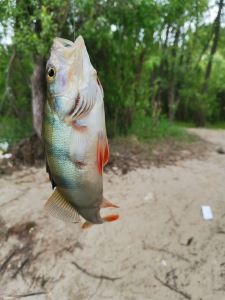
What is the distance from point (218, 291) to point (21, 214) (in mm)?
2009

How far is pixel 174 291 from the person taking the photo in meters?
2.60

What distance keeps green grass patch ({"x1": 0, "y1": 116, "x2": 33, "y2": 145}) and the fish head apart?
4.58 metres

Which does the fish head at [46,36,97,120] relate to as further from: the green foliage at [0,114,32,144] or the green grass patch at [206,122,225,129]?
the green grass patch at [206,122,225,129]

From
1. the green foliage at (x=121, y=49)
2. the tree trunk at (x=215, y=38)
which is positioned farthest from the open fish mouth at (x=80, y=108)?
the tree trunk at (x=215, y=38)

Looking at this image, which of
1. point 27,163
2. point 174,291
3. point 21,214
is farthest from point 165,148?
point 174,291

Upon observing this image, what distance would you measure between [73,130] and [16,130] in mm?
4850

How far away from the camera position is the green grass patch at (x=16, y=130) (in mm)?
5399

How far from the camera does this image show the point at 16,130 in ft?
18.2

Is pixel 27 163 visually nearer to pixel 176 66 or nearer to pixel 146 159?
pixel 146 159

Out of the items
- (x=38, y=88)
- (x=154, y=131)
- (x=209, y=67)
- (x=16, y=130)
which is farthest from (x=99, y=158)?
(x=209, y=67)

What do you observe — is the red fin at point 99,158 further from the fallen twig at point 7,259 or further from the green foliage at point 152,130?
the green foliage at point 152,130

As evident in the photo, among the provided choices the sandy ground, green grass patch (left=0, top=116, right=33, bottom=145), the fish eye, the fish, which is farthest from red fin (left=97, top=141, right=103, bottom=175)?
green grass patch (left=0, top=116, right=33, bottom=145)

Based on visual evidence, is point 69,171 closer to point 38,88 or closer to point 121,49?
point 38,88

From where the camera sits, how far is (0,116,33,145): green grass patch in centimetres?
540
